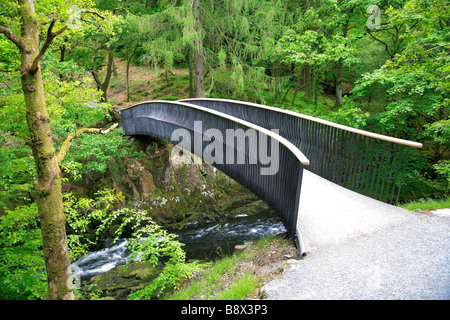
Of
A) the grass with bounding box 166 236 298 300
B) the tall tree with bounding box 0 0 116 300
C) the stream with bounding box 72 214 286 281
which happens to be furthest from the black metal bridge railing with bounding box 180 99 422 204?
the tall tree with bounding box 0 0 116 300

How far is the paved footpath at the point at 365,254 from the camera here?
3.57 meters

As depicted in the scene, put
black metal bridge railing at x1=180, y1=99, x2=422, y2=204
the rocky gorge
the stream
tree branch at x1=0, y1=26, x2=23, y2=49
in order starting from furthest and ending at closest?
the rocky gorge
the stream
black metal bridge railing at x1=180, y1=99, x2=422, y2=204
tree branch at x1=0, y1=26, x2=23, y2=49

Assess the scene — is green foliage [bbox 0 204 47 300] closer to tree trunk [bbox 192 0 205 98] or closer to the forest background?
the forest background

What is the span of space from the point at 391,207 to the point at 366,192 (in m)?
0.66

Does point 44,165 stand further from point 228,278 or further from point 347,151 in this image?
point 347,151

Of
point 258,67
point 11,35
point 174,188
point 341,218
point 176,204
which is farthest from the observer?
point 258,67

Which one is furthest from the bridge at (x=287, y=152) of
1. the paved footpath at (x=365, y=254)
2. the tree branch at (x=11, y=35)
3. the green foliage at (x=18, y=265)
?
the green foliage at (x=18, y=265)

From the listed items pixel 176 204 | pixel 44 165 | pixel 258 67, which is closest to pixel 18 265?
pixel 44 165

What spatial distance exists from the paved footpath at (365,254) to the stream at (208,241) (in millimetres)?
4847

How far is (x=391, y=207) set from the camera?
19.0 feet

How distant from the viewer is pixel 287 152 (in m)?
5.40

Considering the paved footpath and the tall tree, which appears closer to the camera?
the paved footpath

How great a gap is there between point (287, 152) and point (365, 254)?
2.15 m

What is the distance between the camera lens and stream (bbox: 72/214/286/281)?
9.65 meters
